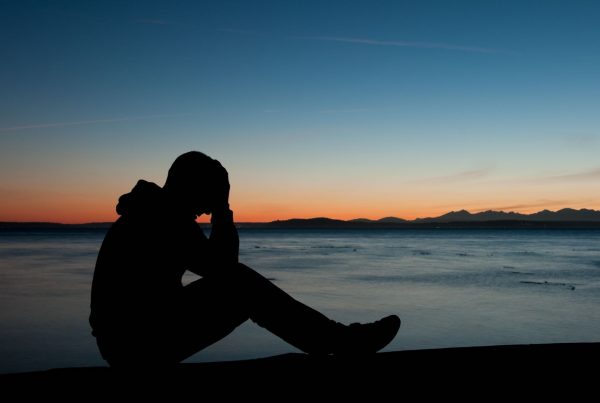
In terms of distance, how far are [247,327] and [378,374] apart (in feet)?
18.1

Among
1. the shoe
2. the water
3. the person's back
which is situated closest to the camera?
the person's back

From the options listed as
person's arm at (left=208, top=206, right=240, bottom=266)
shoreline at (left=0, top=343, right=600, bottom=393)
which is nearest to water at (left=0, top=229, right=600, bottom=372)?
shoreline at (left=0, top=343, right=600, bottom=393)

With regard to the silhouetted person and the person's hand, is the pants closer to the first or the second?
the silhouetted person

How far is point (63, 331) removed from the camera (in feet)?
25.0

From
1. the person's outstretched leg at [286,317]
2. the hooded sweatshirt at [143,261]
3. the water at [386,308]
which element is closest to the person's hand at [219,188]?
the hooded sweatshirt at [143,261]

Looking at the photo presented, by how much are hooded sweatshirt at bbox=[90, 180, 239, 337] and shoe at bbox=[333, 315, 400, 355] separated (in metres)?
0.78

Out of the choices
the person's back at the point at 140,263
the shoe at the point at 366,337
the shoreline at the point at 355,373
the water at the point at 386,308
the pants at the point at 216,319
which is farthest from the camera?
the water at the point at 386,308

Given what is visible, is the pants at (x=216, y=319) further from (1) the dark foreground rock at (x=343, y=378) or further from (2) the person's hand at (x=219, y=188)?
(2) the person's hand at (x=219, y=188)

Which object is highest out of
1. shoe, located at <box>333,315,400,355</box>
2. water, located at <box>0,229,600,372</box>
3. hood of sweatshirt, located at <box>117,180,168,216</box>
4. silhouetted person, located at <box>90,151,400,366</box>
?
hood of sweatshirt, located at <box>117,180,168,216</box>

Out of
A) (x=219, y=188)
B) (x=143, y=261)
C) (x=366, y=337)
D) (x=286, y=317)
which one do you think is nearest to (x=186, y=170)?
(x=219, y=188)

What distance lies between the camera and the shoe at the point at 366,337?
8.35 ft

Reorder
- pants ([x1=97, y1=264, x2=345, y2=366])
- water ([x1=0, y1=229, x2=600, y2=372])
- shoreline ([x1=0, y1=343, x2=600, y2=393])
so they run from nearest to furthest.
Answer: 1. pants ([x1=97, y1=264, x2=345, y2=366])
2. shoreline ([x1=0, y1=343, x2=600, y2=393])
3. water ([x1=0, y1=229, x2=600, y2=372])

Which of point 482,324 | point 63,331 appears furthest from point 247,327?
point 482,324

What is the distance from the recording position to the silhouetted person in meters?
2.12
